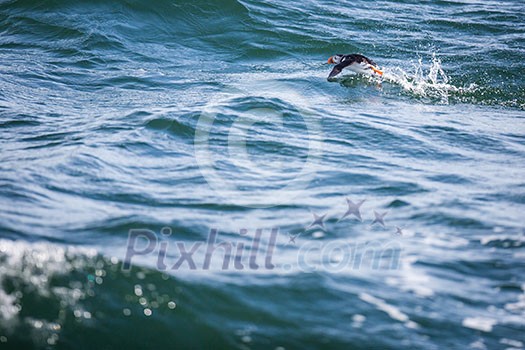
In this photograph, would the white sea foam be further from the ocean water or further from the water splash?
the water splash

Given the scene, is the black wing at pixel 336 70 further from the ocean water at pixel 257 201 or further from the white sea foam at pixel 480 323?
the white sea foam at pixel 480 323

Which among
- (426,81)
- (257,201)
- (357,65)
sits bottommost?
(257,201)

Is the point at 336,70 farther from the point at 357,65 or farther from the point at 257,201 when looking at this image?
the point at 257,201

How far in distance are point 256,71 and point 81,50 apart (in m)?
3.47

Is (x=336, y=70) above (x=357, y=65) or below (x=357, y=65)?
below

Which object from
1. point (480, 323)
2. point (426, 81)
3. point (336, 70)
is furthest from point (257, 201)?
point (426, 81)

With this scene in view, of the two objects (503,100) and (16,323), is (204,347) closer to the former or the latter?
(16,323)

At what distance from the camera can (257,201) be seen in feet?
18.6

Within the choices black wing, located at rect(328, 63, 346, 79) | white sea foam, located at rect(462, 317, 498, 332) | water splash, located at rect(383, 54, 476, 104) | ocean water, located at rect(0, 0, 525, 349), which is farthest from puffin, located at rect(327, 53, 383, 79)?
white sea foam, located at rect(462, 317, 498, 332)

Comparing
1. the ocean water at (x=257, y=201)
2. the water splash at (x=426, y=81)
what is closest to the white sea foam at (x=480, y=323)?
the ocean water at (x=257, y=201)

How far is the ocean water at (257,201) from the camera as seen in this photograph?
3.94m

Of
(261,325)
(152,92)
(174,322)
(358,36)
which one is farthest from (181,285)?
(358,36)

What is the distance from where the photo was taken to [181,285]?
420 centimetres

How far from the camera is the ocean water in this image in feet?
12.9
